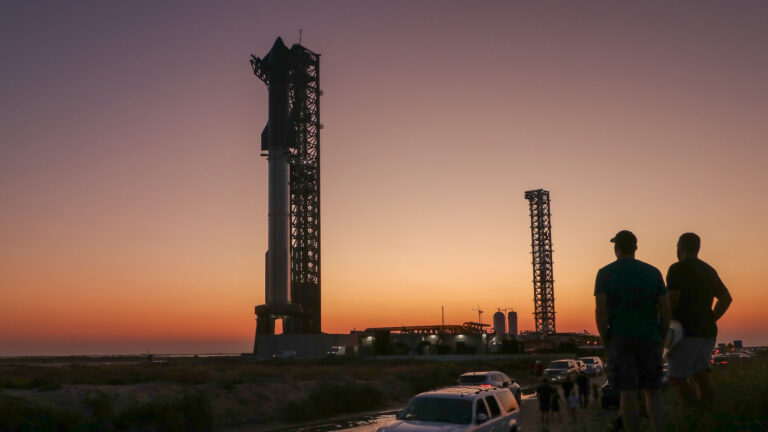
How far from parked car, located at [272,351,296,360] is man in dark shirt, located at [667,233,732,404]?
259 ft

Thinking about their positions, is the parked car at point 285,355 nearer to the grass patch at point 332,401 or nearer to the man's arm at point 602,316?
the grass patch at point 332,401

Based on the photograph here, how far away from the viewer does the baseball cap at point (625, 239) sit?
6.32 meters

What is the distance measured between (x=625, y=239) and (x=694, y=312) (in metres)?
1.85

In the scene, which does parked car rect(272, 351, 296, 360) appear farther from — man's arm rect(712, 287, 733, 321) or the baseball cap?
the baseball cap

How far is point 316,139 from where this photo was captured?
95062 mm

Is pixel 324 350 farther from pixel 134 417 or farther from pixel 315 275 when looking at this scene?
pixel 134 417

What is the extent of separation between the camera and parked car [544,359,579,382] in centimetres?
4090

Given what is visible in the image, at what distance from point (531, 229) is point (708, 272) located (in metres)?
120

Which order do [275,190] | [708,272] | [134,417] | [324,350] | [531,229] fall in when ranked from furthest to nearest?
[531,229] < [324,350] < [275,190] < [134,417] < [708,272]

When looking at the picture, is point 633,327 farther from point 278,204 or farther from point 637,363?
point 278,204

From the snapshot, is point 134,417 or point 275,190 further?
point 275,190

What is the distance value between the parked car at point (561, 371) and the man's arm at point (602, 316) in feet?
120

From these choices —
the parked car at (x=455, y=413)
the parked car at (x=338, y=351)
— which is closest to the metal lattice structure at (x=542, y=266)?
the parked car at (x=338, y=351)

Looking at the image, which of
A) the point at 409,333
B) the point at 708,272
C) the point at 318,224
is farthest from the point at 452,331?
the point at 708,272
